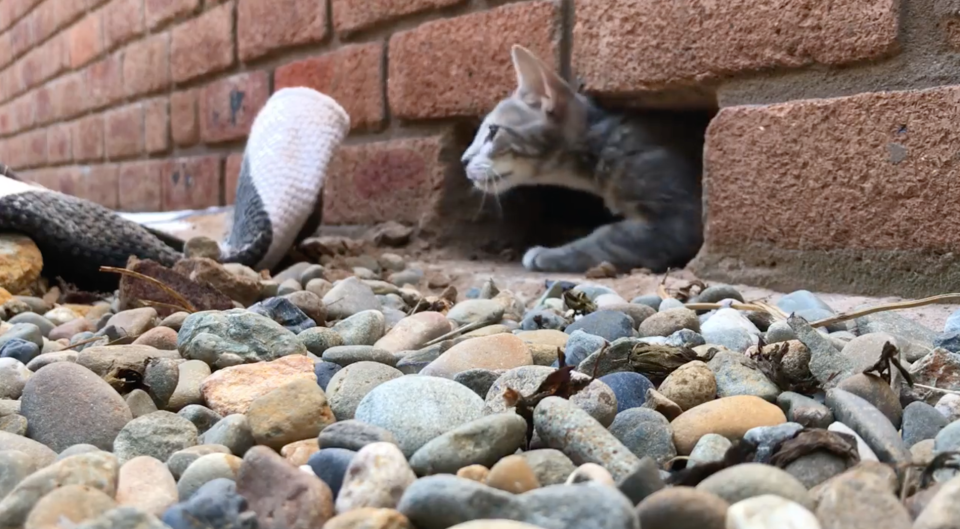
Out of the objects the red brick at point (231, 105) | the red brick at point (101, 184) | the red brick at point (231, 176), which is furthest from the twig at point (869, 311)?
the red brick at point (101, 184)

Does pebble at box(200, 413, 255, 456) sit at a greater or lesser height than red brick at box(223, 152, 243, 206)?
lesser

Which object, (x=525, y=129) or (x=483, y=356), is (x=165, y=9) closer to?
(x=525, y=129)

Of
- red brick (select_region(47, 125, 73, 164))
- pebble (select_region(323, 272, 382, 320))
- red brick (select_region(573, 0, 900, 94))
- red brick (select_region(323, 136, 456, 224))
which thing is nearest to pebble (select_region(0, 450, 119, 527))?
pebble (select_region(323, 272, 382, 320))

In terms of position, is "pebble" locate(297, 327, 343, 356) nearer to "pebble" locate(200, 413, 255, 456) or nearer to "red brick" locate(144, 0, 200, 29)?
"pebble" locate(200, 413, 255, 456)

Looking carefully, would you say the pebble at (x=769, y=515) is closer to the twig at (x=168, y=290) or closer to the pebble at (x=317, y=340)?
the pebble at (x=317, y=340)

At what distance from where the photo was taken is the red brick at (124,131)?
304cm

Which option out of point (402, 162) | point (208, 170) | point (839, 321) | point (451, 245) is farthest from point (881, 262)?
point (208, 170)

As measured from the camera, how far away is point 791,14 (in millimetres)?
1212

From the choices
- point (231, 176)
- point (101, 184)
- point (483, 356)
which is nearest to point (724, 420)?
point (483, 356)

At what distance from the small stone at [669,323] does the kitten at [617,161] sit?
0.64m

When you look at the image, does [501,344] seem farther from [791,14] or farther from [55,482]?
[791,14]

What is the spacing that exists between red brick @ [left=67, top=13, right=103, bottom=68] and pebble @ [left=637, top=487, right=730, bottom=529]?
345cm

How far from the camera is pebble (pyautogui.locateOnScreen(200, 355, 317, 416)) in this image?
0.72m

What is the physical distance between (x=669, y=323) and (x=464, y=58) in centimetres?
96
